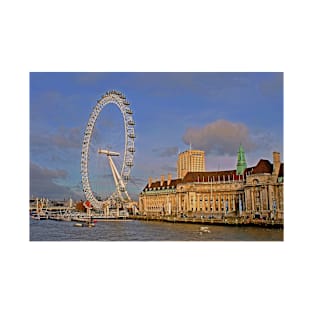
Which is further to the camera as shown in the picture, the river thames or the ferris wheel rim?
the ferris wheel rim

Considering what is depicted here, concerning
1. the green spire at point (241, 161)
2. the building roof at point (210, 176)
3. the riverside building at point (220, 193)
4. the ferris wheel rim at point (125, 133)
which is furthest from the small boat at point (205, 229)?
the ferris wheel rim at point (125, 133)

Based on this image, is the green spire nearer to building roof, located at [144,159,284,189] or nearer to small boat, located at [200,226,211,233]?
building roof, located at [144,159,284,189]

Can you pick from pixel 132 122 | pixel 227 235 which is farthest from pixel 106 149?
pixel 227 235

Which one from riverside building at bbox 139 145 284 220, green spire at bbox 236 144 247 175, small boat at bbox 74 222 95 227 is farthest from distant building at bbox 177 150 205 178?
small boat at bbox 74 222 95 227

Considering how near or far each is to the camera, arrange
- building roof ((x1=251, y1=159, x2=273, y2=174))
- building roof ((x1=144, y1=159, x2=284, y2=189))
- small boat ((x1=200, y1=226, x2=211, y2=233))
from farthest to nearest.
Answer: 1. building roof ((x1=144, y1=159, x2=284, y2=189))
2. small boat ((x1=200, y1=226, x2=211, y2=233))
3. building roof ((x1=251, y1=159, x2=273, y2=174))

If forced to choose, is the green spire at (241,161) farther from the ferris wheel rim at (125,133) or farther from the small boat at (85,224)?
the small boat at (85,224)
